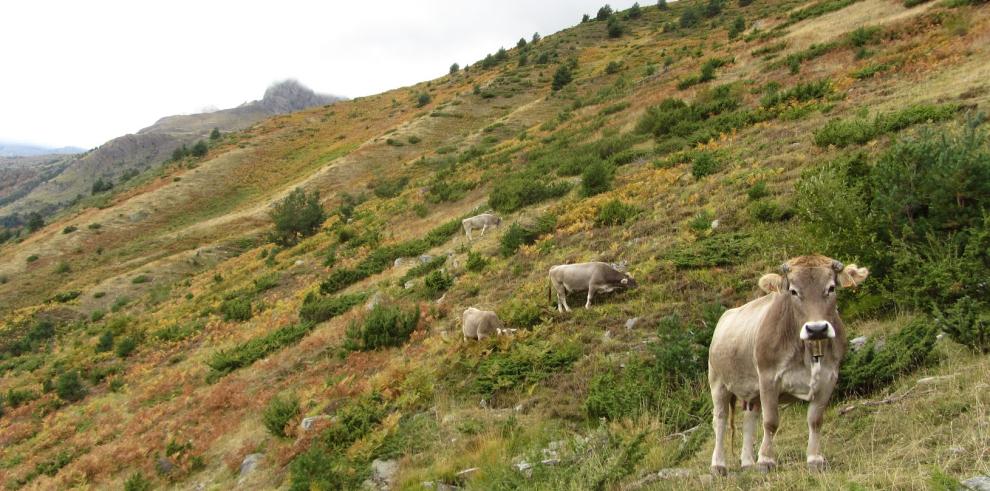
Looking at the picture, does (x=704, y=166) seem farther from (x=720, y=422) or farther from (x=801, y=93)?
(x=720, y=422)

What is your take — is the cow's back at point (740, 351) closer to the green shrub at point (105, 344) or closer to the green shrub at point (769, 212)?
the green shrub at point (769, 212)

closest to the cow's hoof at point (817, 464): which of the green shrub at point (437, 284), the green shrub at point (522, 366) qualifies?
the green shrub at point (522, 366)

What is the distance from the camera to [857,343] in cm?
609

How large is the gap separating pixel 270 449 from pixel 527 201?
13863mm

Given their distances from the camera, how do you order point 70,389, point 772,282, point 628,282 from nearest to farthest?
1. point 772,282
2. point 628,282
3. point 70,389

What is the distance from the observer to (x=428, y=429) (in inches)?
310

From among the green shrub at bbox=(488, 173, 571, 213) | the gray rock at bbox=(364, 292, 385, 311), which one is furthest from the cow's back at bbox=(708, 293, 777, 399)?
the green shrub at bbox=(488, 173, 571, 213)

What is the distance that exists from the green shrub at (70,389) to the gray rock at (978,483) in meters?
21.8

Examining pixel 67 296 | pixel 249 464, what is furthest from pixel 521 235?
pixel 67 296

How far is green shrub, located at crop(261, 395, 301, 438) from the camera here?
947 cm

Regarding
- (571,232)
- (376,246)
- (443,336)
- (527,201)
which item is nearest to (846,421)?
(443,336)

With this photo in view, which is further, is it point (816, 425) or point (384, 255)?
point (384, 255)

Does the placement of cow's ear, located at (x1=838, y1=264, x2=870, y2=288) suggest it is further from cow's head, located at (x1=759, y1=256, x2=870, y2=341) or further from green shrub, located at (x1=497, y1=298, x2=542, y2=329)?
green shrub, located at (x1=497, y1=298, x2=542, y2=329)

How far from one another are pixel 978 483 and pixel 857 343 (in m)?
3.45
